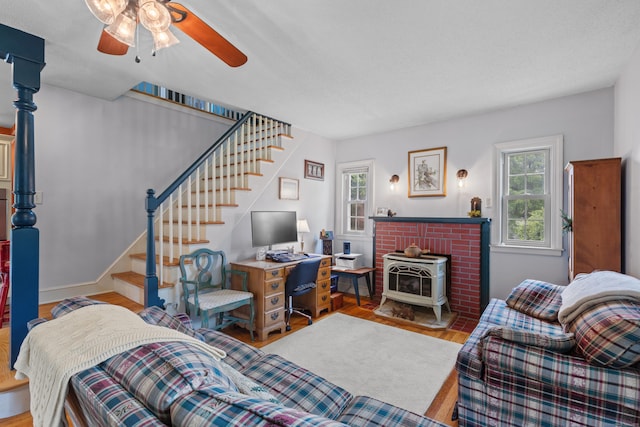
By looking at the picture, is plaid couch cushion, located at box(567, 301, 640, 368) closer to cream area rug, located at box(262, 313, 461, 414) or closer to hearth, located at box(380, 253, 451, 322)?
cream area rug, located at box(262, 313, 461, 414)

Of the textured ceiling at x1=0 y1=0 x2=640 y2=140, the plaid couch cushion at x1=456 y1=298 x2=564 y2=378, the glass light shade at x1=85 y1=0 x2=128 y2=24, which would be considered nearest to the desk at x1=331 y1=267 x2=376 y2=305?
the plaid couch cushion at x1=456 y1=298 x2=564 y2=378

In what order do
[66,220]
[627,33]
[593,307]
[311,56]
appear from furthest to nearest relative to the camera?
[66,220] → [311,56] → [627,33] → [593,307]

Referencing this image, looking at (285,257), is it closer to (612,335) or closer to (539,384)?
(539,384)

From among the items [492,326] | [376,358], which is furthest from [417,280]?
[492,326]

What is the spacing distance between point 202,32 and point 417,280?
3.40m

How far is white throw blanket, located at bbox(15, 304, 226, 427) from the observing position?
0.86 m

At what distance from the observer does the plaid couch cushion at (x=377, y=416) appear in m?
1.13

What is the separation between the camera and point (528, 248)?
3.53 meters

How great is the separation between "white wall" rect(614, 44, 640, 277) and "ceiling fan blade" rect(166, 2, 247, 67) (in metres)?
2.90

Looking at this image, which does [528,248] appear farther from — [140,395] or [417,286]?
[140,395]

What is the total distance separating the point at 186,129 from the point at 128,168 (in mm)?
937

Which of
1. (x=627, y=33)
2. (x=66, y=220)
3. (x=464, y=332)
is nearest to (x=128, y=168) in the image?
(x=66, y=220)

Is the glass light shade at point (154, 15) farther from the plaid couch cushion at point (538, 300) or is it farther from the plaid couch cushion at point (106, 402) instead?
the plaid couch cushion at point (538, 300)

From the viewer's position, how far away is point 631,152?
241cm
